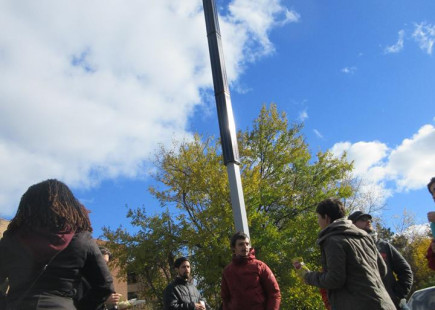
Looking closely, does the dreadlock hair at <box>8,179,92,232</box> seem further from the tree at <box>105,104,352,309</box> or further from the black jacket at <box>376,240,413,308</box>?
the tree at <box>105,104,352,309</box>

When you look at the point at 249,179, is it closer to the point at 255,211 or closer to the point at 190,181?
the point at 255,211

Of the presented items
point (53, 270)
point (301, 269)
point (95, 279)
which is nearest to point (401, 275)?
point (301, 269)

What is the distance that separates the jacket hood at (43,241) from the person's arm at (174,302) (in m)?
3.34

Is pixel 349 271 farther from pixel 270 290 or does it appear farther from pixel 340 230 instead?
pixel 270 290

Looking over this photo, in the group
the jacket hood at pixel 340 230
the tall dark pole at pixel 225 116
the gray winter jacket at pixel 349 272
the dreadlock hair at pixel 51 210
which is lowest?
the gray winter jacket at pixel 349 272

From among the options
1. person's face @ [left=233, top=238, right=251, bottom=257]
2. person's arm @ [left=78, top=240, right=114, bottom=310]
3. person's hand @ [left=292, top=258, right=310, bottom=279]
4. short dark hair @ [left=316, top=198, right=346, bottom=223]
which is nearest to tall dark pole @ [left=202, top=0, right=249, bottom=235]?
person's face @ [left=233, top=238, right=251, bottom=257]

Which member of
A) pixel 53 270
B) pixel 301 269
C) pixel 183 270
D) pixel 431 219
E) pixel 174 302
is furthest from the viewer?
pixel 183 270

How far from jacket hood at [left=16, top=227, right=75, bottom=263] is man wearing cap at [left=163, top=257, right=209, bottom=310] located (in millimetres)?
3350

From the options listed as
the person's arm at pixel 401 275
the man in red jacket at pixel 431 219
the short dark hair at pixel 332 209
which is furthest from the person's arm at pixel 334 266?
the person's arm at pixel 401 275

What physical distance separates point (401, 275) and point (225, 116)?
10.9 feet

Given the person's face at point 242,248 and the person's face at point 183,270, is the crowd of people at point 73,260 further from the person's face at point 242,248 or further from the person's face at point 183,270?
the person's face at point 183,270

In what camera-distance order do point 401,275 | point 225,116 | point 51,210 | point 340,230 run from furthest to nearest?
point 225,116 → point 401,275 → point 340,230 → point 51,210

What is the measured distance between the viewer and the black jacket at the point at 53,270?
7.23 feet

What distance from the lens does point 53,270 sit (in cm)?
226
